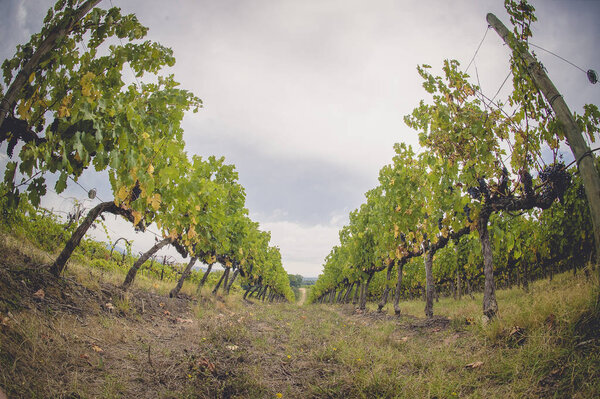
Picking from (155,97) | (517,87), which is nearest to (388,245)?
(517,87)

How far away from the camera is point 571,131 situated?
9.48 ft

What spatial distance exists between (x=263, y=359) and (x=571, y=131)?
5.21m

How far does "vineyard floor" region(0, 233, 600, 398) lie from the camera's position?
2.45 metres

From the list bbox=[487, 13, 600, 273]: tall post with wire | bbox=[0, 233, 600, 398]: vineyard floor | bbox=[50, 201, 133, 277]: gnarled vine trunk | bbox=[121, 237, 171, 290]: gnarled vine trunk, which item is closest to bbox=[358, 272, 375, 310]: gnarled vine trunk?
bbox=[0, 233, 600, 398]: vineyard floor

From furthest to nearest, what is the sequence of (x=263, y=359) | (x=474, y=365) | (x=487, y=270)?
(x=487, y=270), (x=263, y=359), (x=474, y=365)

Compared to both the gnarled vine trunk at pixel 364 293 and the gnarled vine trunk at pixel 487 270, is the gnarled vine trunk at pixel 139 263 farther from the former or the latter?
the gnarled vine trunk at pixel 364 293

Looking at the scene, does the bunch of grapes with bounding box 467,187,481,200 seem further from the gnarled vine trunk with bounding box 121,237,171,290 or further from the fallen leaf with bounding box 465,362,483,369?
the gnarled vine trunk with bounding box 121,237,171,290

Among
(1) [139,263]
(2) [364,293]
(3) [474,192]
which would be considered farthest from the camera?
(2) [364,293]

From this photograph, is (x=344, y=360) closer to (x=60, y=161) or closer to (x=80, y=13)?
(x=60, y=161)

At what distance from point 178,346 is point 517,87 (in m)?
7.07

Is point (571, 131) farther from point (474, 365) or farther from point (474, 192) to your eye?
point (474, 365)

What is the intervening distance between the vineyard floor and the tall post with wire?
121 cm

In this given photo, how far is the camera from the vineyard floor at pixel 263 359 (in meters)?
2.45

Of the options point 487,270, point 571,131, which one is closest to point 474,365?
point 487,270
